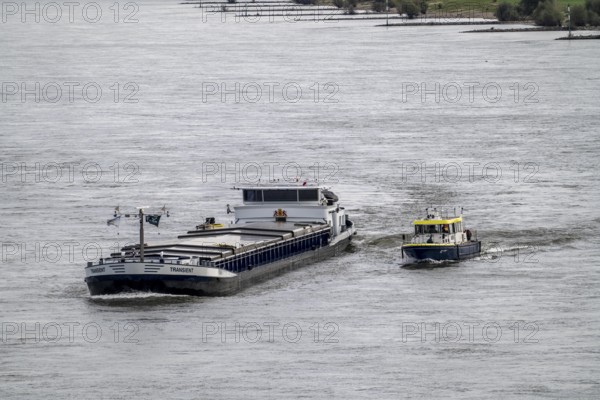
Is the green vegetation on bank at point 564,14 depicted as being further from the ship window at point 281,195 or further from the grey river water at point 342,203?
the ship window at point 281,195

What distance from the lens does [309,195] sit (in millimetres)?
63906

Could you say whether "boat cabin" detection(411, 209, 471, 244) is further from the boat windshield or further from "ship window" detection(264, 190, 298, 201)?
"ship window" detection(264, 190, 298, 201)

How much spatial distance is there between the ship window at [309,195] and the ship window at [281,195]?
218 mm

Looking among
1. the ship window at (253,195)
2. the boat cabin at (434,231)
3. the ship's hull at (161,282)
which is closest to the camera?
the ship's hull at (161,282)

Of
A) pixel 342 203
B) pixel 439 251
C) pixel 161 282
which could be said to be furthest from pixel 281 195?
pixel 161 282

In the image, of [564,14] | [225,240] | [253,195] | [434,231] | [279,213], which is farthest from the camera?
[564,14]

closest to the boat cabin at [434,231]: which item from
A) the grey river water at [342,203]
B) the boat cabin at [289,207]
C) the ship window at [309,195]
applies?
the grey river water at [342,203]

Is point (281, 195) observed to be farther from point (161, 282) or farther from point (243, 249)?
point (161, 282)

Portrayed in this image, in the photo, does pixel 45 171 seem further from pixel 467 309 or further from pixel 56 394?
pixel 56 394

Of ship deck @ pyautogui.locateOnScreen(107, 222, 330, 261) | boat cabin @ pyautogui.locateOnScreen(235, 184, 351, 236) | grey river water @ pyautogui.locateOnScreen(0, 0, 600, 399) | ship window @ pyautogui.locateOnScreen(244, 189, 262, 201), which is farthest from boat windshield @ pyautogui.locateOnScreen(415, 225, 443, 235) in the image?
ship window @ pyautogui.locateOnScreen(244, 189, 262, 201)

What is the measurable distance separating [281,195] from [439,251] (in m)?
8.07

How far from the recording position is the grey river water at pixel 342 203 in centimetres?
4206

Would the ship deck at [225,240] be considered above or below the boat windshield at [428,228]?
below

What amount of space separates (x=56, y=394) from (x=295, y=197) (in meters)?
25.0
